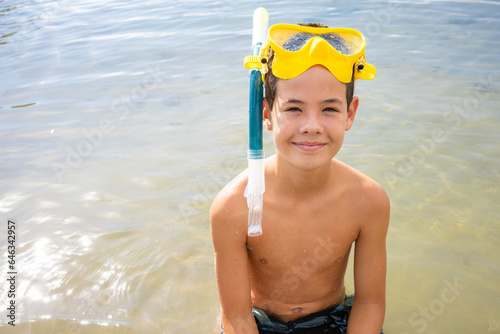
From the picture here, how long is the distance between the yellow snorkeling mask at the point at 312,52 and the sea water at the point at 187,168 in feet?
5.20

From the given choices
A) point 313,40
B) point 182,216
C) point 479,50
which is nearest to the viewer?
point 313,40

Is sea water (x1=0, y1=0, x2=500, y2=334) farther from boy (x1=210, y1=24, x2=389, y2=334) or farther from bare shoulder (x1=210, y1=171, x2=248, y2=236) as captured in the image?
bare shoulder (x1=210, y1=171, x2=248, y2=236)

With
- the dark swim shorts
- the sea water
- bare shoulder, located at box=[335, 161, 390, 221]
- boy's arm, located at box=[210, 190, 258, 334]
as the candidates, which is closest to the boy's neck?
bare shoulder, located at box=[335, 161, 390, 221]

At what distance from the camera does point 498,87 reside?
5508mm

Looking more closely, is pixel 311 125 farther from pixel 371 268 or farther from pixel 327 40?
pixel 371 268

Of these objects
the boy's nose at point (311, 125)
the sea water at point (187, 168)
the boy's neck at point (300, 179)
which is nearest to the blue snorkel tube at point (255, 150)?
the boy's nose at point (311, 125)

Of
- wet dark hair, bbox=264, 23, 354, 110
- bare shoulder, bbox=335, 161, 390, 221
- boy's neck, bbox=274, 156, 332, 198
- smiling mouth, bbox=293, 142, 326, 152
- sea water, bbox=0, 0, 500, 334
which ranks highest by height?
wet dark hair, bbox=264, 23, 354, 110

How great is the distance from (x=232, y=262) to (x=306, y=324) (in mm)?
577

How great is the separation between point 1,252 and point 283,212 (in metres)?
2.29

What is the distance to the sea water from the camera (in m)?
3.01

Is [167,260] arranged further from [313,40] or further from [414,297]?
[313,40]

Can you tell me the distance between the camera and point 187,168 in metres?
4.48

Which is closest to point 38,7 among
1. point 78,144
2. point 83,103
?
point 83,103

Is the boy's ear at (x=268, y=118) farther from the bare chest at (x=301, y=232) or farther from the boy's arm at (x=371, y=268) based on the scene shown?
the boy's arm at (x=371, y=268)
